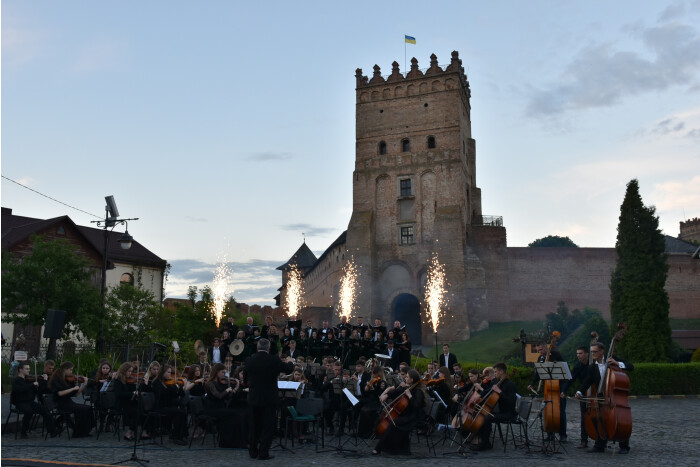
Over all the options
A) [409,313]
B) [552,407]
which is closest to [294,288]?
[409,313]

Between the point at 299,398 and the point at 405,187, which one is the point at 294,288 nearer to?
the point at 405,187

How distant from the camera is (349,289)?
50.4 m

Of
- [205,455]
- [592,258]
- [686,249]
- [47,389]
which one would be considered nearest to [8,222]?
[47,389]

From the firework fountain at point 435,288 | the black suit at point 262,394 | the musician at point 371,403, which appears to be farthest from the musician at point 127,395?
the firework fountain at point 435,288

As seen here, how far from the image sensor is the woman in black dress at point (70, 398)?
12609mm

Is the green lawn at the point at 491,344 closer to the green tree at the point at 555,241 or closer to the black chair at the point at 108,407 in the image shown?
the black chair at the point at 108,407

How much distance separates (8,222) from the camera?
40.9 m

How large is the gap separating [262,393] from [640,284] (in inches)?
996

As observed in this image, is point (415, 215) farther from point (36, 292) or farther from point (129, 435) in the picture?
point (129, 435)

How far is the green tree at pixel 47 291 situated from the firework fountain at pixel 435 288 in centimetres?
2553

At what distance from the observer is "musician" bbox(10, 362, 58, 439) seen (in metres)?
12.5

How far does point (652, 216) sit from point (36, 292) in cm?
3051

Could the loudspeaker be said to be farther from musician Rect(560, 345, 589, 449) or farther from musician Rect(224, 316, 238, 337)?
musician Rect(560, 345, 589, 449)

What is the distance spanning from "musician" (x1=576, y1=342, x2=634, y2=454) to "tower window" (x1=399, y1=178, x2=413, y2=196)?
1560 inches
